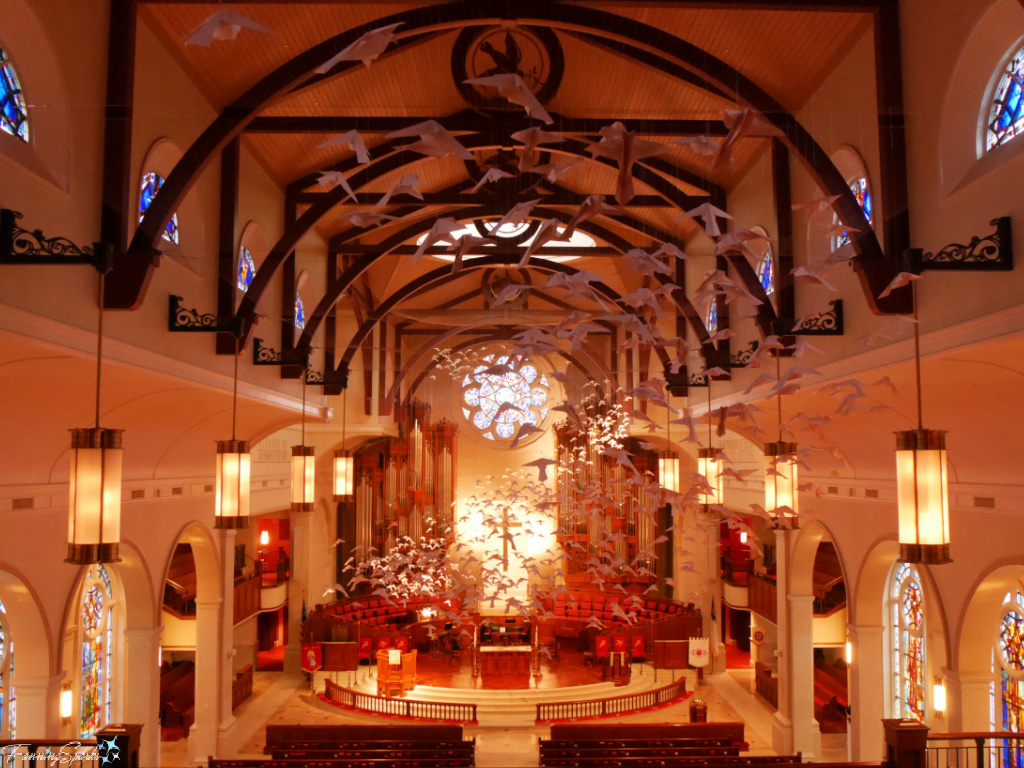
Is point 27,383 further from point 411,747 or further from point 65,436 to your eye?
point 411,747

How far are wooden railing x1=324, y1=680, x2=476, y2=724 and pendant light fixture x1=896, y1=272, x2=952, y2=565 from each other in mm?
11073

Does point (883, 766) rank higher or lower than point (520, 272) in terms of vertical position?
lower

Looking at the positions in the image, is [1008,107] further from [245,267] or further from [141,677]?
[141,677]

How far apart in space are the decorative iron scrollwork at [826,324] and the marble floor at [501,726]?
25.6 ft

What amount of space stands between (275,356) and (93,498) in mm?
5856

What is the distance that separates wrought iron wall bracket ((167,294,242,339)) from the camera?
7.39 metres

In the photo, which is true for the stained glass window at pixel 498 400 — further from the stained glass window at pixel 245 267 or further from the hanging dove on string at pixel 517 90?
the hanging dove on string at pixel 517 90

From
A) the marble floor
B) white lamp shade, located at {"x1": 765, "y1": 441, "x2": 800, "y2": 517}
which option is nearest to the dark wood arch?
white lamp shade, located at {"x1": 765, "y1": 441, "x2": 800, "y2": 517}

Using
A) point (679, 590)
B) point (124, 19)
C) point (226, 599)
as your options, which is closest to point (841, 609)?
point (679, 590)

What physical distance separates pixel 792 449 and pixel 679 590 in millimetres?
13148

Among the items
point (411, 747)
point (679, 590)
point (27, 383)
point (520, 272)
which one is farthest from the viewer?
point (679, 590)

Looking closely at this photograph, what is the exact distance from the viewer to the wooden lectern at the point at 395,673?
50.7ft

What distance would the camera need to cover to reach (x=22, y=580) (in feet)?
24.4

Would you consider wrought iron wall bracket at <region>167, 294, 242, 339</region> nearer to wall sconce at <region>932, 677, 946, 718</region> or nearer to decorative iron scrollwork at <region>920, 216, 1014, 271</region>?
decorative iron scrollwork at <region>920, 216, 1014, 271</region>
